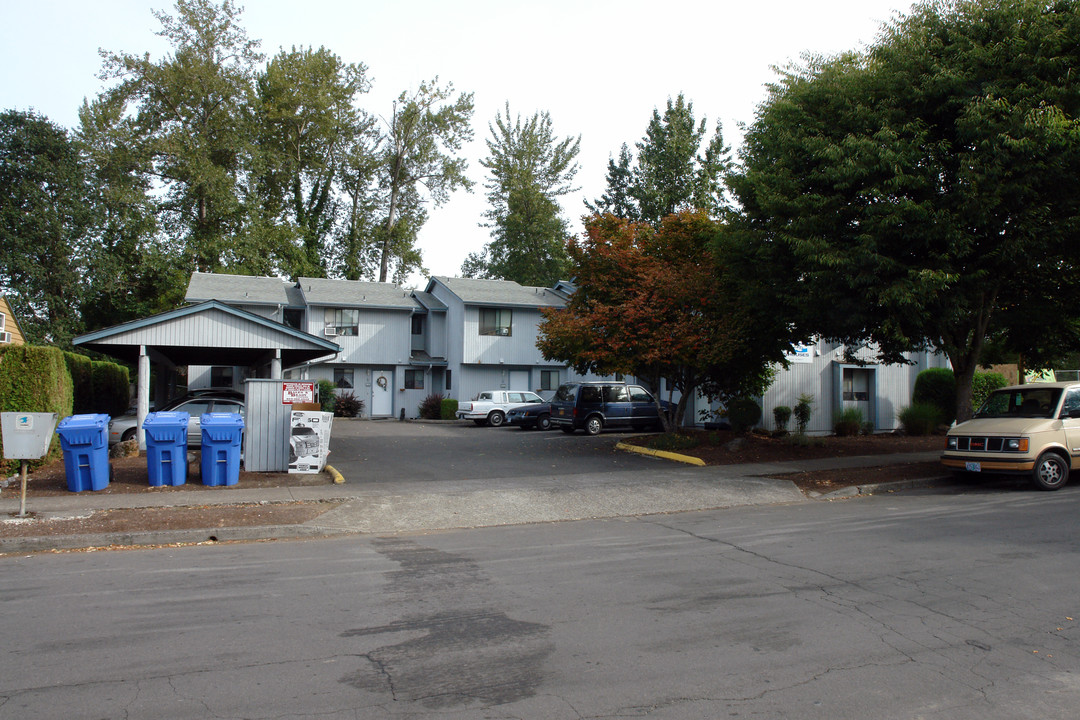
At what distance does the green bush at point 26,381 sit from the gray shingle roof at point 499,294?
22355mm

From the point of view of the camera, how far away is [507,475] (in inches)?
589

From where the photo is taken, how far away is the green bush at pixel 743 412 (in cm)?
2317

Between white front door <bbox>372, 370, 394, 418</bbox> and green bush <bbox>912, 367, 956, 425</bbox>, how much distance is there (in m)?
23.5

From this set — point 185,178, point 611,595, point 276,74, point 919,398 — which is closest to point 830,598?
point 611,595

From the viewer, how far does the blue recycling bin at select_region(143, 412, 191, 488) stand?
1309 centimetres

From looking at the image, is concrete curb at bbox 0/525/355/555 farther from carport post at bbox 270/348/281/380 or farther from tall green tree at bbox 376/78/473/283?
tall green tree at bbox 376/78/473/283

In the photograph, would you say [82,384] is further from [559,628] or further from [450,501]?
[559,628]

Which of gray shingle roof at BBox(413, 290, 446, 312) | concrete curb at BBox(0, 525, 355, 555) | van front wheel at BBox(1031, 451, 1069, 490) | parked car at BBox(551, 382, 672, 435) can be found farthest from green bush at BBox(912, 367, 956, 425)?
gray shingle roof at BBox(413, 290, 446, 312)

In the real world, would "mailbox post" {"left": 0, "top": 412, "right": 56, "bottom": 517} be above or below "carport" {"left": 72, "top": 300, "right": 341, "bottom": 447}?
below

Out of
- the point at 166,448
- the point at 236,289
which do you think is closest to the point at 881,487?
the point at 166,448

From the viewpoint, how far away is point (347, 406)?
117 ft

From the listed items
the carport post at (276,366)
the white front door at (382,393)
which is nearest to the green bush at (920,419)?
the carport post at (276,366)

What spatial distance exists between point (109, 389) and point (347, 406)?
10023 millimetres

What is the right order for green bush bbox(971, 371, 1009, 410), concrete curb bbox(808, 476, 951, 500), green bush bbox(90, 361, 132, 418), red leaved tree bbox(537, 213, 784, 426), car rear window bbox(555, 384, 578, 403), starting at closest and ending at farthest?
concrete curb bbox(808, 476, 951, 500) → red leaved tree bbox(537, 213, 784, 426) → green bush bbox(971, 371, 1009, 410) → car rear window bbox(555, 384, 578, 403) → green bush bbox(90, 361, 132, 418)
